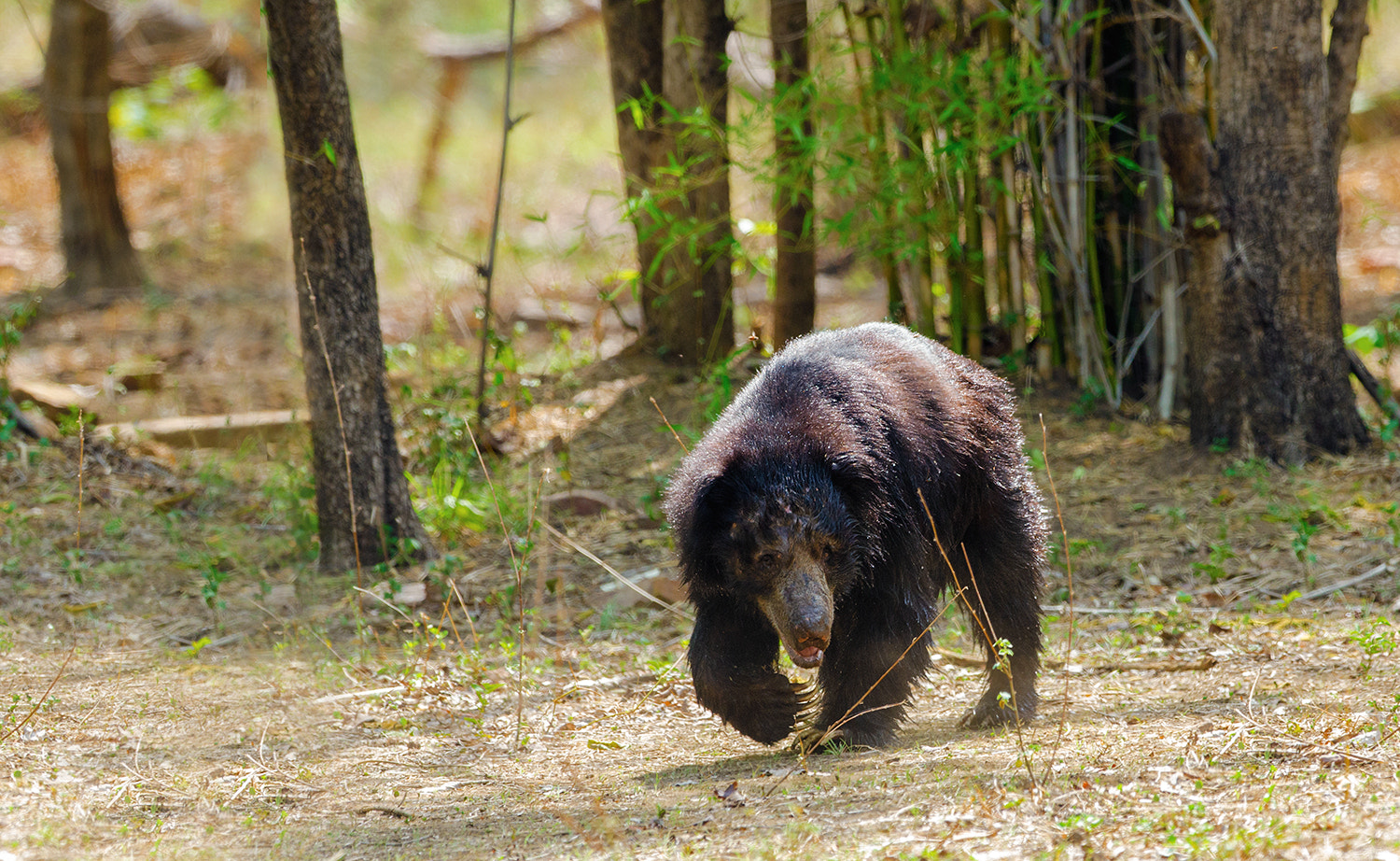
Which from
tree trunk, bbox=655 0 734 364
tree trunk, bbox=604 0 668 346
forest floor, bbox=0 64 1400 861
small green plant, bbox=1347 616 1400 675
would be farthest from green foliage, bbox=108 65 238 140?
small green plant, bbox=1347 616 1400 675

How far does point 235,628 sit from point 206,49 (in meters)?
12.4

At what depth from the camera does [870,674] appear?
3.16m

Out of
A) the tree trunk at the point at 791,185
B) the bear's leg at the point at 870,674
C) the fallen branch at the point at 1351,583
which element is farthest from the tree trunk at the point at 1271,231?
the bear's leg at the point at 870,674

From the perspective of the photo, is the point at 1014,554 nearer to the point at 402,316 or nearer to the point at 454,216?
the point at 402,316

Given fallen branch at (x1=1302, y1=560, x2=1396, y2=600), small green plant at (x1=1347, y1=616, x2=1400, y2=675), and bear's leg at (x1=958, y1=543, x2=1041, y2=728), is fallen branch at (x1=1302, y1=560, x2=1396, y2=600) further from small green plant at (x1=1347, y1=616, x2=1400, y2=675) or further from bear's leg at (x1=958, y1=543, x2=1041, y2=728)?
bear's leg at (x1=958, y1=543, x2=1041, y2=728)

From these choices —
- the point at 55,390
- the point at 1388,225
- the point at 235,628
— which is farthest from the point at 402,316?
the point at 1388,225

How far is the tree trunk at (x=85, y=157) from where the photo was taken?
31.0 feet

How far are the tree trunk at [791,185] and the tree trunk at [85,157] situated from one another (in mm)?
6107

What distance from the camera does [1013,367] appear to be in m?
6.34

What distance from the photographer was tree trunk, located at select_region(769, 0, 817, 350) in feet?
18.3

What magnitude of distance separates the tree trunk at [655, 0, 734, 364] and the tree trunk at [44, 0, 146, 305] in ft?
18.3

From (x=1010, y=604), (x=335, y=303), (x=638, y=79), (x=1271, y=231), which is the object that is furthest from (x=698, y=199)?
(x=1010, y=604)

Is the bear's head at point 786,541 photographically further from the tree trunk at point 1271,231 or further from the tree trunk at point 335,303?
the tree trunk at point 1271,231

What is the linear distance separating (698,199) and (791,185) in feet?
2.89
